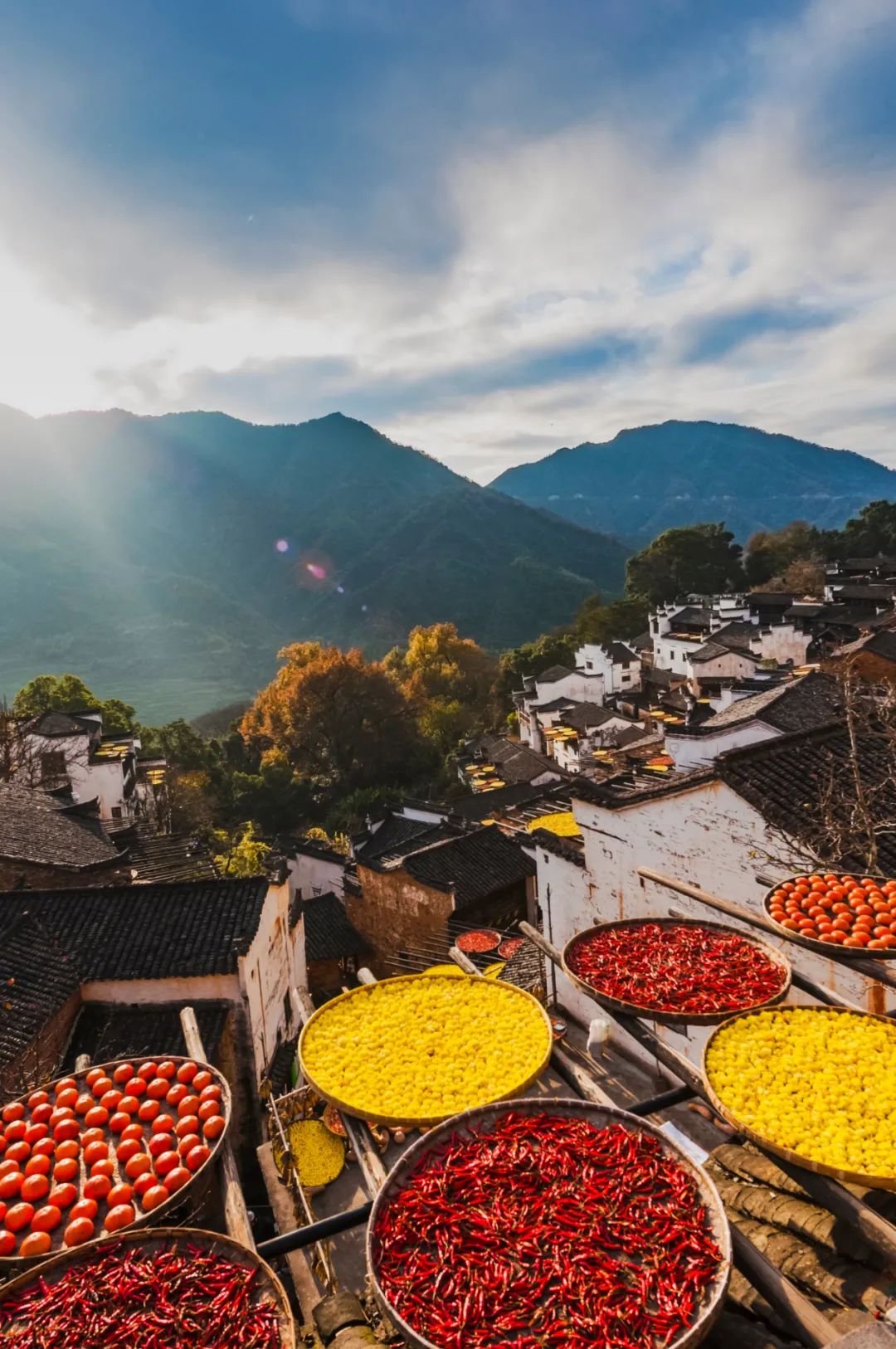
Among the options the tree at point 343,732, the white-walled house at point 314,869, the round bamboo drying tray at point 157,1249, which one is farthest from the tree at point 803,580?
the round bamboo drying tray at point 157,1249

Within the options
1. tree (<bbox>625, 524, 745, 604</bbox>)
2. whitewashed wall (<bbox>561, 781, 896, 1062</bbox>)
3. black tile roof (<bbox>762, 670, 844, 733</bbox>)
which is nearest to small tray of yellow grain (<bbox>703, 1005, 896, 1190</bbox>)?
whitewashed wall (<bbox>561, 781, 896, 1062</bbox>)

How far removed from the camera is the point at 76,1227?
11.2ft

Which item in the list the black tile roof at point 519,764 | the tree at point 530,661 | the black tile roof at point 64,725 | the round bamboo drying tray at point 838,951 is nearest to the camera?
the round bamboo drying tray at point 838,951

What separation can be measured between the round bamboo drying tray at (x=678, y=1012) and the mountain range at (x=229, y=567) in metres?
88.0

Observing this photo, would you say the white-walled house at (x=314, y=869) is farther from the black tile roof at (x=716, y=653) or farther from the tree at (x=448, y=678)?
the black tile roof at (x=716, y=653)

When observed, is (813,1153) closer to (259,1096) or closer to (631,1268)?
(631,1268)

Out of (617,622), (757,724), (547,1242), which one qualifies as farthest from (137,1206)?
(617,622)

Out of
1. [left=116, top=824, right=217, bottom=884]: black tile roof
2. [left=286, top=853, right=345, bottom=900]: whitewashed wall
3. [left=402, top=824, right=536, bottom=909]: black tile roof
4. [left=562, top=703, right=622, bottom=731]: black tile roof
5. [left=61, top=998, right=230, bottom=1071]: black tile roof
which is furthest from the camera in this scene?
[left=562, top=703, right=622, bottom=731]: black tile roof

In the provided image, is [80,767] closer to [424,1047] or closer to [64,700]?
[64,700]

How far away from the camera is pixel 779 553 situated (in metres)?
68.2

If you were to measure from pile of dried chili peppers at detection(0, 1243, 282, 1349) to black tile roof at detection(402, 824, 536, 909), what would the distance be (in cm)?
1625

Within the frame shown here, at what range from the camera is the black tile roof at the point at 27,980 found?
32.3 ft

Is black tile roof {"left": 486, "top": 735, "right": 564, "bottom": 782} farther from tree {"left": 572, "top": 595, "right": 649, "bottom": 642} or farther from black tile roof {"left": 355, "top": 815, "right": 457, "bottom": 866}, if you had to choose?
tree {"left": 572, "top": 595, "right": 649, "bottom": 642}

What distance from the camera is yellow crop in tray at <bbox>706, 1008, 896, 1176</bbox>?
11.1ft
